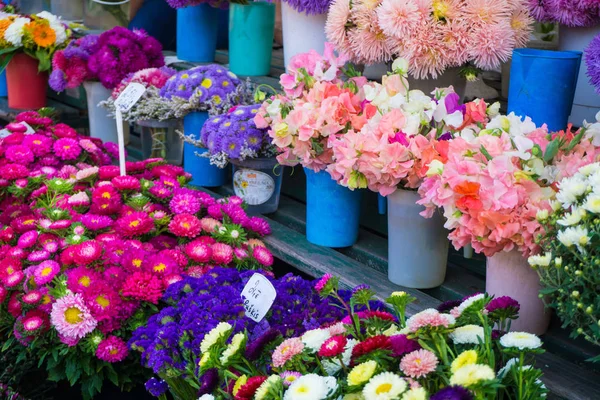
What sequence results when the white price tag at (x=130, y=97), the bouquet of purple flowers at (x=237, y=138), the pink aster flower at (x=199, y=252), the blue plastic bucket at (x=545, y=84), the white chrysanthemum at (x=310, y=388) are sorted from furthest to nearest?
the white price tag at (x=130, y=97), the bouquet of purple flowers at (x=237, y=138), the pink aster flower at (x=199, y=252), the blue plastic bucket at (x=545, y=84), the white chrysanthemum at (x=310, y=388)

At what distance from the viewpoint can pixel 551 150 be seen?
1.25 metres

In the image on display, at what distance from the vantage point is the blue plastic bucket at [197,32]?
2812 mm

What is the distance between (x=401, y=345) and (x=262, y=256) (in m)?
0.87

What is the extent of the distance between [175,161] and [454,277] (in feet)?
4.34

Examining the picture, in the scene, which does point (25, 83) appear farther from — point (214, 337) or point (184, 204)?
point (214, 337)

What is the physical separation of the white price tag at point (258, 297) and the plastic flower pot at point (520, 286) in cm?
41

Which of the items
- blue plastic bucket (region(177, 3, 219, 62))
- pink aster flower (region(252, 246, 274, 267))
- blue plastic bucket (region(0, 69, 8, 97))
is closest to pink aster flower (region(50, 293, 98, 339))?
pink aster flower (region(252, 246, 274, 267))

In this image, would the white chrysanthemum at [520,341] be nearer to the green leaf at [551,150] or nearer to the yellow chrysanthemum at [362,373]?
the yellow chrysanthemum at [362,373]

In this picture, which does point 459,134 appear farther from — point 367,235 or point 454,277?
point 367,235

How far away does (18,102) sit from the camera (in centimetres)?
342

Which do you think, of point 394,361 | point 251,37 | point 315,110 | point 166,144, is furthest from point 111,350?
point 251,37

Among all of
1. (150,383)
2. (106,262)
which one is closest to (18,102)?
(106,262)

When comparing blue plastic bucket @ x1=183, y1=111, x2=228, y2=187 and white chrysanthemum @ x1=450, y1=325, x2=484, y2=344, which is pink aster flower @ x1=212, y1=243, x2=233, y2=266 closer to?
blue plastic bucket @ x1=183, y1=111, x2=228, y2=187

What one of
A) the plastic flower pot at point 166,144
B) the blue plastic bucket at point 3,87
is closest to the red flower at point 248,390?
the plastic flower pot at point 166,144
